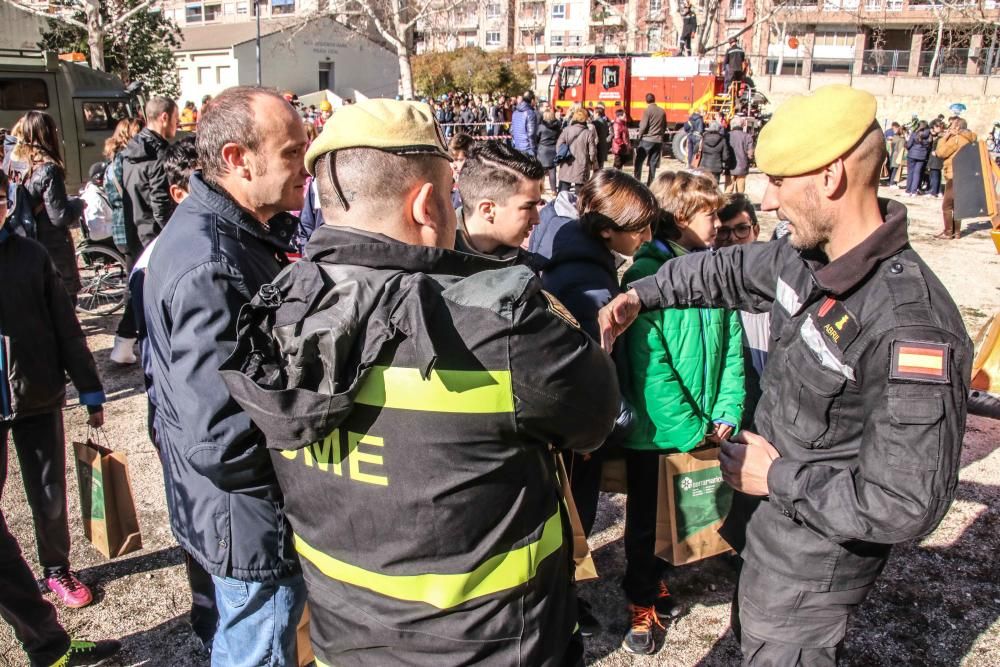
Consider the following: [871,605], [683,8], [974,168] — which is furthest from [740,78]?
[871,605]

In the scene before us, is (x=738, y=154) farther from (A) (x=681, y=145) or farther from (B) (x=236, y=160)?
(B) (x=236, y=160)

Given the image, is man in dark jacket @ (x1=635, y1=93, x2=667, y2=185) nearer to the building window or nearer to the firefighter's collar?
the building window

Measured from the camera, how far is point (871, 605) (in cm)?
Result: 332

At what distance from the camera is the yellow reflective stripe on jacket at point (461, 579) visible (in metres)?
1.36

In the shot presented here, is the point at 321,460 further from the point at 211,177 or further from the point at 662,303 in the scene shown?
the point at 662,303

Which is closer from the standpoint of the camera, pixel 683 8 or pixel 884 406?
pixel 884 406

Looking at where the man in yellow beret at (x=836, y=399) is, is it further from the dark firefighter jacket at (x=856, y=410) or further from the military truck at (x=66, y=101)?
the military truck at (x=66, y=101)

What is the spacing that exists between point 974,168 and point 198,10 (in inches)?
2474

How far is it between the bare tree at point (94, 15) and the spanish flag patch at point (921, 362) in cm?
2574

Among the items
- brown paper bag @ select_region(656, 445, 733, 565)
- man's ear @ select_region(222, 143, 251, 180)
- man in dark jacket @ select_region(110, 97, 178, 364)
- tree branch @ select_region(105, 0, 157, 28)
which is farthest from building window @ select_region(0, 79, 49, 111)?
brown paper bag @ select_region(656, 445, 733, 565)

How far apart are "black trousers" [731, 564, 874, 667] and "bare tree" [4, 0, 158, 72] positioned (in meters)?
25.6

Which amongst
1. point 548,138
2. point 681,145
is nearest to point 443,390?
point 548,138

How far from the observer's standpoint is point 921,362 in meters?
1.55

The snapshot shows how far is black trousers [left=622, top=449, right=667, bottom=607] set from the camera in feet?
9.87
